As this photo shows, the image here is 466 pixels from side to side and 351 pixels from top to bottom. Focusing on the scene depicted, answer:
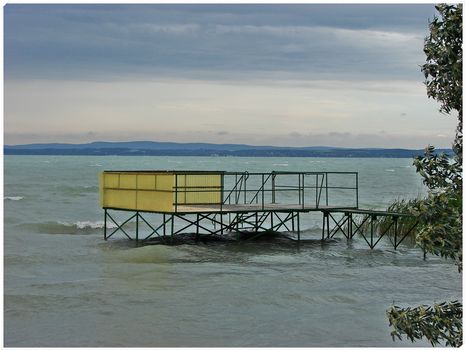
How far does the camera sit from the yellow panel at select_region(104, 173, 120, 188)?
82.2 feet

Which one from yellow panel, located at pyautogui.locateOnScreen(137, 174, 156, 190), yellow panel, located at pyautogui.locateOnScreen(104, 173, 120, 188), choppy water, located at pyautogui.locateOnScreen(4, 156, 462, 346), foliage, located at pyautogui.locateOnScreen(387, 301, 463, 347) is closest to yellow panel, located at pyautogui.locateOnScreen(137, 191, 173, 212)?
yellow panel, located at pyautogui.locateOnScreen(137, 174, 156, 190)

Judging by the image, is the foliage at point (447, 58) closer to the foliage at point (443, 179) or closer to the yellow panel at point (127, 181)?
the foliage at point (443, 179)

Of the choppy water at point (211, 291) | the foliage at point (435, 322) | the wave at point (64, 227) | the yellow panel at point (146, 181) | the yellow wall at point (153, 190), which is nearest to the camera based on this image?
the foliage at point (435, 322)

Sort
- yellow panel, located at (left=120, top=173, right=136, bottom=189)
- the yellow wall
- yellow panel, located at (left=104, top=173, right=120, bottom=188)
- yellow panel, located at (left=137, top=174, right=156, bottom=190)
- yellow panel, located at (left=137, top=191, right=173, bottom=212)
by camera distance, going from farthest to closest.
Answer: yellow panel, located at (left=104, top=173, right=120, bottom=188) → yellow panel, located at (left=120, top=173, right=136, bottom=189) → yellow panel, located at (left=137, top=174, right=156, bottom=190) → the yellow wall → yellow panel, located at (left=137, top=191, right=173, bottom=212)

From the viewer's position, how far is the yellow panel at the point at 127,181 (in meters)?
24.3

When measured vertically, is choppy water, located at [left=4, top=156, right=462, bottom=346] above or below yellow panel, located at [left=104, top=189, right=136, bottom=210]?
below

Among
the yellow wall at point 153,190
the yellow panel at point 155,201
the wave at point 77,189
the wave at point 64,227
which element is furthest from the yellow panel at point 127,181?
the wave at point 77,189

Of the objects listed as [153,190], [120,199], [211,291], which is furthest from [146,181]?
[211,291]

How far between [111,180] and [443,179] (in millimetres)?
18477

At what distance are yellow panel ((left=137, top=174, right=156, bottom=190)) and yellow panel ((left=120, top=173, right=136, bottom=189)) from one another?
0.21 meters

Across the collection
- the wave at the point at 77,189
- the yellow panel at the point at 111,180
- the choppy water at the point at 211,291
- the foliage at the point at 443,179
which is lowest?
the wave at the point at 77,189

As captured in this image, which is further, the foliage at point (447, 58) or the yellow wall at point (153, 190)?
the yellow wall at point (153, 190)

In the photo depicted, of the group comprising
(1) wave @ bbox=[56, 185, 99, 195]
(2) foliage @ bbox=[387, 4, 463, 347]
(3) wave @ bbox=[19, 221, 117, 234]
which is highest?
(2) foliage @ bbox=[387, 4, 463, 347]

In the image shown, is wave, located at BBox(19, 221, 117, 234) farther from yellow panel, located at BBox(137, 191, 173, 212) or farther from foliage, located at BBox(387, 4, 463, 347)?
foliage, located at BBox(387, 4, 463, 347)
